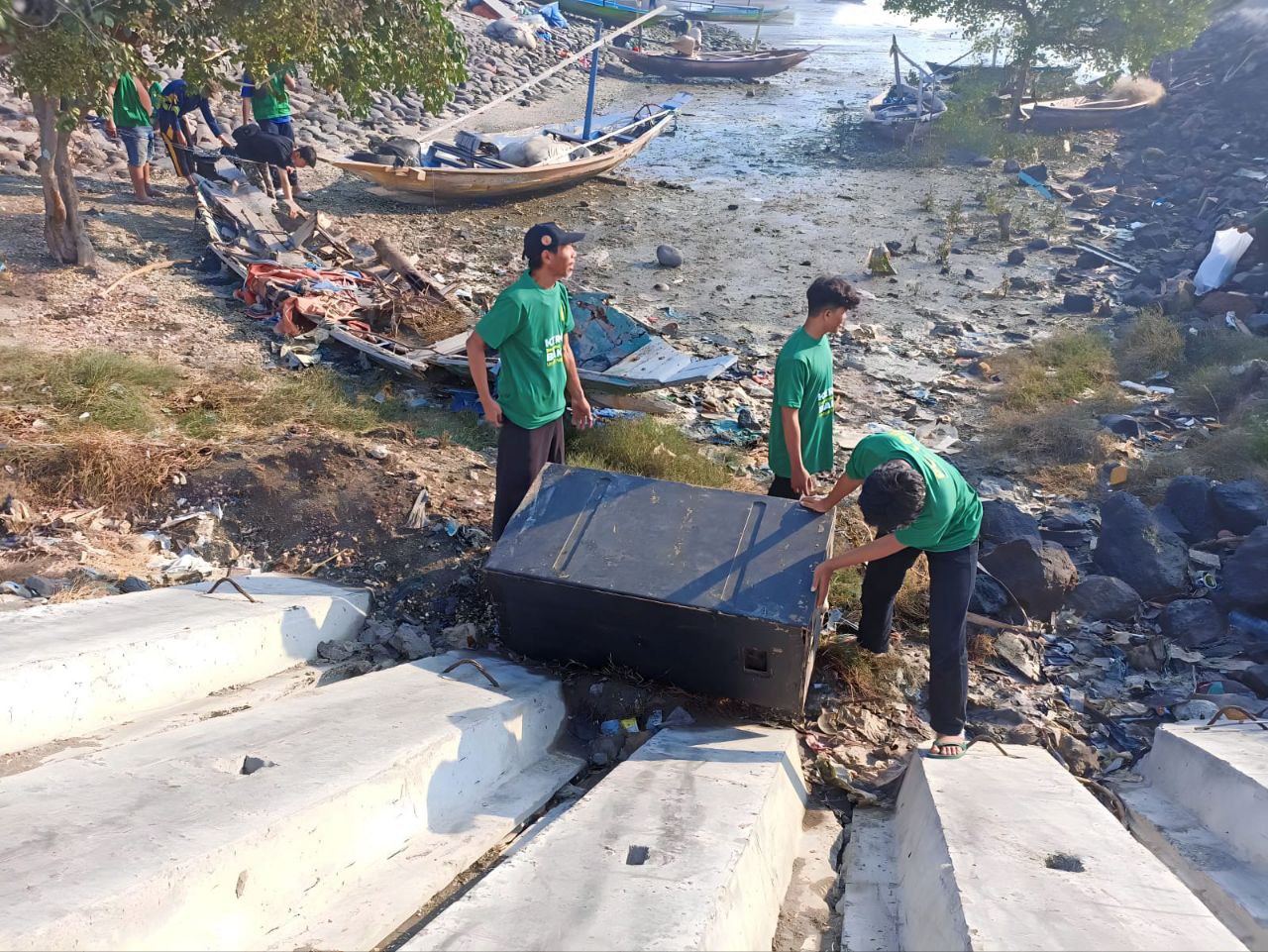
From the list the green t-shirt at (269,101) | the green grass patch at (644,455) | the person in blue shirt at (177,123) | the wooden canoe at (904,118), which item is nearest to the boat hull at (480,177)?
the green t-shirt at (269,101)

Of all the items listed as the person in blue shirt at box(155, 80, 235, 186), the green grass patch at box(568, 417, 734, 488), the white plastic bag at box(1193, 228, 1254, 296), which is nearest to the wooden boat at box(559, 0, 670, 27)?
the person in blue shirt at box(155, 80, 235, 186)

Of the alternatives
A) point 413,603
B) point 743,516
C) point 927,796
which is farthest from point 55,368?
point 927,796

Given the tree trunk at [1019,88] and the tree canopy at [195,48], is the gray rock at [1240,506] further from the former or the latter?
the tree trunk at [1019,88]

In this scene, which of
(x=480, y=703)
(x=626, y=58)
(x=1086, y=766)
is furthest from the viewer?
(x=626, y=58)

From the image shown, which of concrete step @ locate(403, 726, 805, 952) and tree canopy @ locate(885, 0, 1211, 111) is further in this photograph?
tree canopy @ locate(885, 0, 1211, 111)

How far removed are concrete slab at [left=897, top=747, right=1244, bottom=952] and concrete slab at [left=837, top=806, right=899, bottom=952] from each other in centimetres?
6

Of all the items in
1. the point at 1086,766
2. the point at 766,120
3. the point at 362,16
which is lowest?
the point at 1086,766

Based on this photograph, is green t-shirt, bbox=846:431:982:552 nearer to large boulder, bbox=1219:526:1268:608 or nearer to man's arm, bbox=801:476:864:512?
man's arm, bbox=801:476:864:512

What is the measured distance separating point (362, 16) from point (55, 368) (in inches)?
140

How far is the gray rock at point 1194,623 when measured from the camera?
5.08 m

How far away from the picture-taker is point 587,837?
9.15ft

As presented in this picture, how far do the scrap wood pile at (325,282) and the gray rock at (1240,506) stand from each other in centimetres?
566

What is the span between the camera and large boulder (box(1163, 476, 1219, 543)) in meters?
5.98

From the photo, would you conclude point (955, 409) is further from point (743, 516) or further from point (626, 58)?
point (626, 58)
